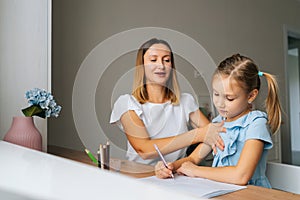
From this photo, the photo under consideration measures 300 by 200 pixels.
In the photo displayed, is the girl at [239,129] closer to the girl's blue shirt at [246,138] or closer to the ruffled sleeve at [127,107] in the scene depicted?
the girl's blue shirt at [246,138]

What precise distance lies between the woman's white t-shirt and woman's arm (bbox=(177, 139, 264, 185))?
1.12 feet

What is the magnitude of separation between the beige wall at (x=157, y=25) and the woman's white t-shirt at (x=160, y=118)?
221mm

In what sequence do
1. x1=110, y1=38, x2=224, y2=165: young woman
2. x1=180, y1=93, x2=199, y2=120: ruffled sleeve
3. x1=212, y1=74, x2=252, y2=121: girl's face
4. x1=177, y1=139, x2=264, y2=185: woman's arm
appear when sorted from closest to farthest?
1. x1=177, y1=139, x2=264, y2=185: woman's arm
2. x1=212, y1=74, x2=252, y2=121: girl's face
3. x1=110, y1=38, x2=224, y2=165: young woman
4. x1=180, y1=93, x2=199, y2=120: ruffled sleeve

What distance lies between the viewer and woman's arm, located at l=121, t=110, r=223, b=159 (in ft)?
4.25

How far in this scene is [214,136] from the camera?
50.4 inches

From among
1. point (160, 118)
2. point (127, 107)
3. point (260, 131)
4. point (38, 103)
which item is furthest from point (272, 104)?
point (38, 103)

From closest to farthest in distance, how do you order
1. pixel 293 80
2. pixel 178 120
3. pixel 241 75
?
pixel 241 75, pixel 178 120, pixel 293 80

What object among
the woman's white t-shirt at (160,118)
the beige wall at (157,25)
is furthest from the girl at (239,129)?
the beige wall at (157,25)

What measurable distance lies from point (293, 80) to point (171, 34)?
3240 millimetres

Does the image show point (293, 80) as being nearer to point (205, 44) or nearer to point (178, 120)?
point (205, 44)

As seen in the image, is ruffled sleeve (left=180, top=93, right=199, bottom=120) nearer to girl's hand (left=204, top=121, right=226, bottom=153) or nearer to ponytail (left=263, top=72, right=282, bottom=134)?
girl's hand (left=204, top=121, right=226, bottom=153)

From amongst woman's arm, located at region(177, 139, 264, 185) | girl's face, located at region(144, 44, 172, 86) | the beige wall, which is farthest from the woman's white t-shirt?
woman's arm, located at region(177, 139, 264, 185)

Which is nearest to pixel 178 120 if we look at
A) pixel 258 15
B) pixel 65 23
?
pixel 65 23

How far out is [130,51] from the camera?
1.87 meters
